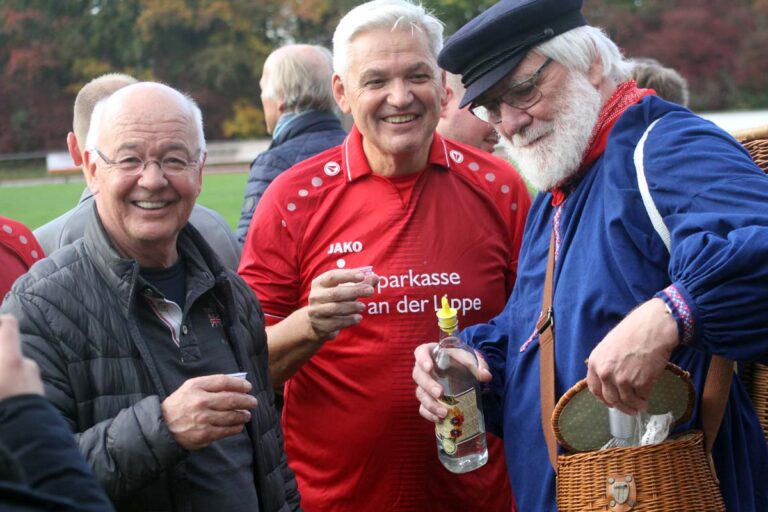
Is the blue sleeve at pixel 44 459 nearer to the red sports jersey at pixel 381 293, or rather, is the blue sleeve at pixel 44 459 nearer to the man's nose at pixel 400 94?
the red sports jersey at pixel 381 293

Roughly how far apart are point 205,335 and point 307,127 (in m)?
2.41

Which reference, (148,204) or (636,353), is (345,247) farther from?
(636,353)

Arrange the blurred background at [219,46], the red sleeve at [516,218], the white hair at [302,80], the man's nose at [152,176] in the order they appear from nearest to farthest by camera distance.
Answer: the man's nose at [152,176], the red sleeve at [516,218], the white hair at [302,80], the blurred background at [219,46]

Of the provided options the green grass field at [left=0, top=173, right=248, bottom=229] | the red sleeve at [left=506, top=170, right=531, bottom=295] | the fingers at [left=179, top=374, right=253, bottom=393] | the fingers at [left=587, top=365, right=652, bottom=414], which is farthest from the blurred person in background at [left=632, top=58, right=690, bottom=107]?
the green grass field at [left=0, top=173, right=248, bottom=229]

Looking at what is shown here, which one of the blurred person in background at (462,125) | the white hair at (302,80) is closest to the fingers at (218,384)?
the blurred person in background at (462,125)

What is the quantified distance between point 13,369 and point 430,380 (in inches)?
61.7

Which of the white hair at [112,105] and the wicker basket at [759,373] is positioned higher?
the white hair at [112,105]

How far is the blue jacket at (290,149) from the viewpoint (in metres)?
4.81

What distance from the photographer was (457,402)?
9.64ft

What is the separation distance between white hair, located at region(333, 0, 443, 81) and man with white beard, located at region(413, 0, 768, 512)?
0.58 metres

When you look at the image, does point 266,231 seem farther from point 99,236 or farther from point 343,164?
point 99,236

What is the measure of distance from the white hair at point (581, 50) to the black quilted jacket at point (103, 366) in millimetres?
1344

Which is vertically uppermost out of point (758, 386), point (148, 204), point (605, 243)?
point (148, 204)

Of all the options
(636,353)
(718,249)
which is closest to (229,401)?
(636,353)
